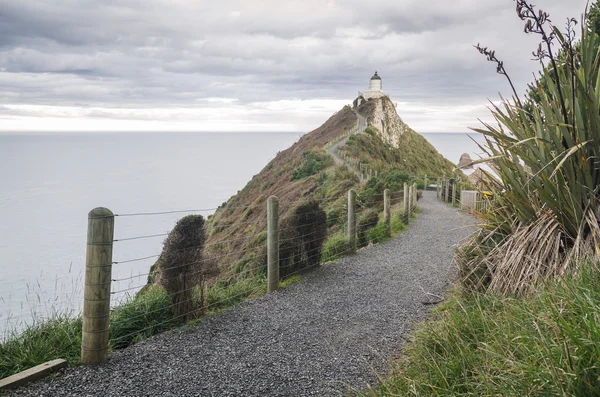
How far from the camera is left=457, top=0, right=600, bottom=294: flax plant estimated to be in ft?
12.4

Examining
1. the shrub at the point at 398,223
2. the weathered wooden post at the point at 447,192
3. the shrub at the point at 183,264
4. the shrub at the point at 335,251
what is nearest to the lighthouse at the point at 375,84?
the weathered wooden post at the point at 447,192

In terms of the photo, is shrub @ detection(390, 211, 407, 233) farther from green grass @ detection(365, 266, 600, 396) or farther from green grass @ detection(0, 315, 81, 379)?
green grass @ detection(0, 315, 81, 379)

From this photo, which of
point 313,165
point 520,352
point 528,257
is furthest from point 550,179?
point 313,165

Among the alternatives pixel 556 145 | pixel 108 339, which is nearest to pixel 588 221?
pixel 556 145

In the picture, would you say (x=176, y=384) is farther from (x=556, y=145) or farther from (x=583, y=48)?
(x=583, y=48)

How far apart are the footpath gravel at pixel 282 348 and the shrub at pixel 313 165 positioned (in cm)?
2574

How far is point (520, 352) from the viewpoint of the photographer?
262 centimetres

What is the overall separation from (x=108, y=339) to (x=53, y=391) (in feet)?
2.53

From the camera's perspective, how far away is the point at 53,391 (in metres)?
3.70

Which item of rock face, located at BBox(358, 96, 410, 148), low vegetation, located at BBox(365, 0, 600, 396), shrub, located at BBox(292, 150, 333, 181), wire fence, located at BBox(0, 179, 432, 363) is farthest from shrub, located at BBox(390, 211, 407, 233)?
rock face, located at BBox(358, 96, 410, 148)

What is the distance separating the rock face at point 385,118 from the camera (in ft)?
186

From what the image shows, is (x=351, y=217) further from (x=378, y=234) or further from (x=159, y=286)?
(x=159, y=286)

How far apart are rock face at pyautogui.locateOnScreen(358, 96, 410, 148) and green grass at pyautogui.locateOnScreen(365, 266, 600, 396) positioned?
51.7 metres

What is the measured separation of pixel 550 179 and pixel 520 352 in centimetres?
199
